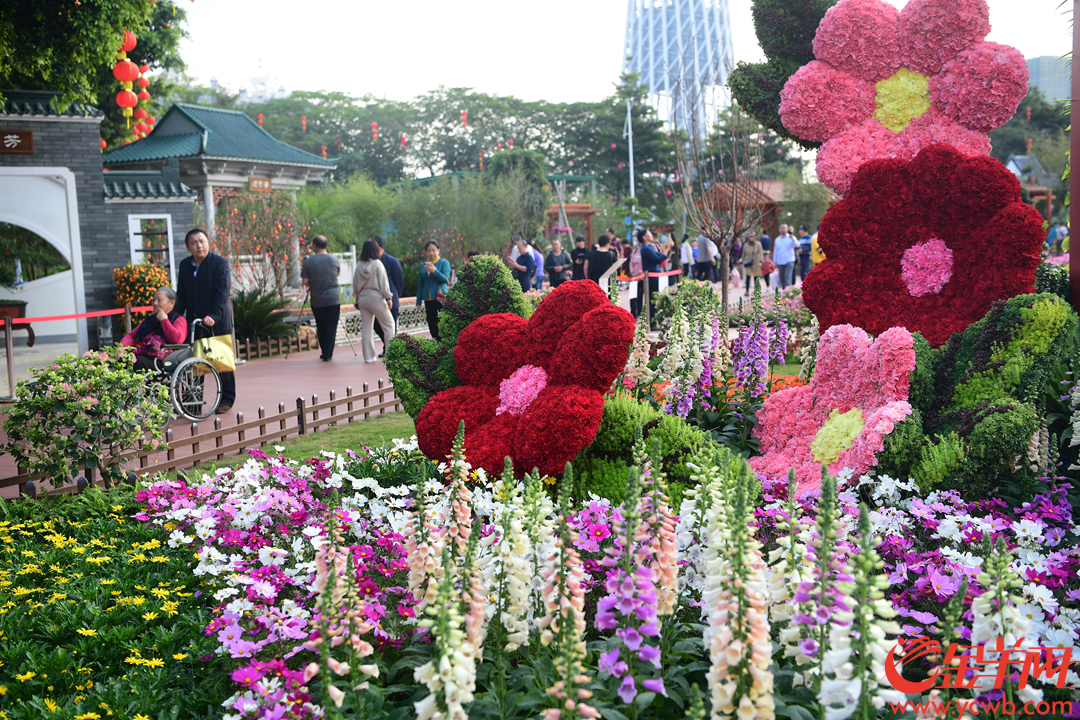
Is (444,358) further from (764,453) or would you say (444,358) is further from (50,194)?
(50,194)

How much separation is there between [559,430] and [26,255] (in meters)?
14.9

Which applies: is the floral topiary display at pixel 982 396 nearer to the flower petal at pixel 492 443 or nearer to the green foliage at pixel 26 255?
the flower petal at pixel 492 443

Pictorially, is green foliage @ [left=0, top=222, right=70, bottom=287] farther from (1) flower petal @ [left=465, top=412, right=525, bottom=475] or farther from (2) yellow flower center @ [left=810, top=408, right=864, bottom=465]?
(2) yellow flower center @ [left=810, top=408, right=864, bottom=465]

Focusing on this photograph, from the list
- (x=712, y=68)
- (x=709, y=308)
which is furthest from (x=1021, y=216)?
(x=712, y=68)

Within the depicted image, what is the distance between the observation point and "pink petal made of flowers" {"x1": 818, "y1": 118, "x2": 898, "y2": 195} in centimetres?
548

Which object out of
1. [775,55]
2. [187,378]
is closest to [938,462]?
[775,55]

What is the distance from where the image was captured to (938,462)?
389 centimetres

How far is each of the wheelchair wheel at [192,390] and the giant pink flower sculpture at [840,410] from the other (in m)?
4.80

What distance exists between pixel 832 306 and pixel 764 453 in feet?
3.47

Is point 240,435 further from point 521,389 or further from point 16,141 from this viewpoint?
point 16,141

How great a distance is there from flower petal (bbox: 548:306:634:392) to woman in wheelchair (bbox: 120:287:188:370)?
4242mm

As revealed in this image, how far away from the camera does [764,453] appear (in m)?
4.99

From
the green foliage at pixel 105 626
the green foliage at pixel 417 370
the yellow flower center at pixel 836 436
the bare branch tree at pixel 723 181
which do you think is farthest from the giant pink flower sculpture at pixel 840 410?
the bare branch tree at pixel 723 181

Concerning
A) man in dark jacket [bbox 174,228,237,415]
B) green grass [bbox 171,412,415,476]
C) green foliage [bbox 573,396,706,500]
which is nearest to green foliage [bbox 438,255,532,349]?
green foliage [bbox 573,396,706,500]
